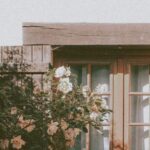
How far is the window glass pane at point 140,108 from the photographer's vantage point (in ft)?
20.0

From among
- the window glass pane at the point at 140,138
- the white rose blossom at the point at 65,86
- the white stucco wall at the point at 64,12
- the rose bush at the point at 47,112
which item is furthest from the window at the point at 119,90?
the white rose blossom at the point at 65,86

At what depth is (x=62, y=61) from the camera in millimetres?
6090

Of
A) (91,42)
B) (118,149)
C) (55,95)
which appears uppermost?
(91,42)

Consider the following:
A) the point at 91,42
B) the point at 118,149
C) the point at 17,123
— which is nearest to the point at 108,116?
the point at 118,149

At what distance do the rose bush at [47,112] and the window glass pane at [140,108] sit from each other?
679mm

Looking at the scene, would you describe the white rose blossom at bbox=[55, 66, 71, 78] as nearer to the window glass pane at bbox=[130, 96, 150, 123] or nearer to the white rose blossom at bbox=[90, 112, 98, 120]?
the white rose blossom at bbox=[90, 112, 98, 120]

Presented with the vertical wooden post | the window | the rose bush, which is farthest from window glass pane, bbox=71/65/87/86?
the rose bush

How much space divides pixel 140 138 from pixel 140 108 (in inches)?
10.7

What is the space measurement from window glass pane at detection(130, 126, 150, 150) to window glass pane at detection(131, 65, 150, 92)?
0.35 m

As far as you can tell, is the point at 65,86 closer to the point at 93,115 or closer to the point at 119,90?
the point at 93,115

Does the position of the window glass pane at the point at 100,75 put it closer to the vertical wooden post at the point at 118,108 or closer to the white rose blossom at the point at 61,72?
the vertical wooden post at the point at 118,108

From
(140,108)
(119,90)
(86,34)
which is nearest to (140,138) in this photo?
(140,108)

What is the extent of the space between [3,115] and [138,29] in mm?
1498

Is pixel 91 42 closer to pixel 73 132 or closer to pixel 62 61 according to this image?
pixel 62 61
